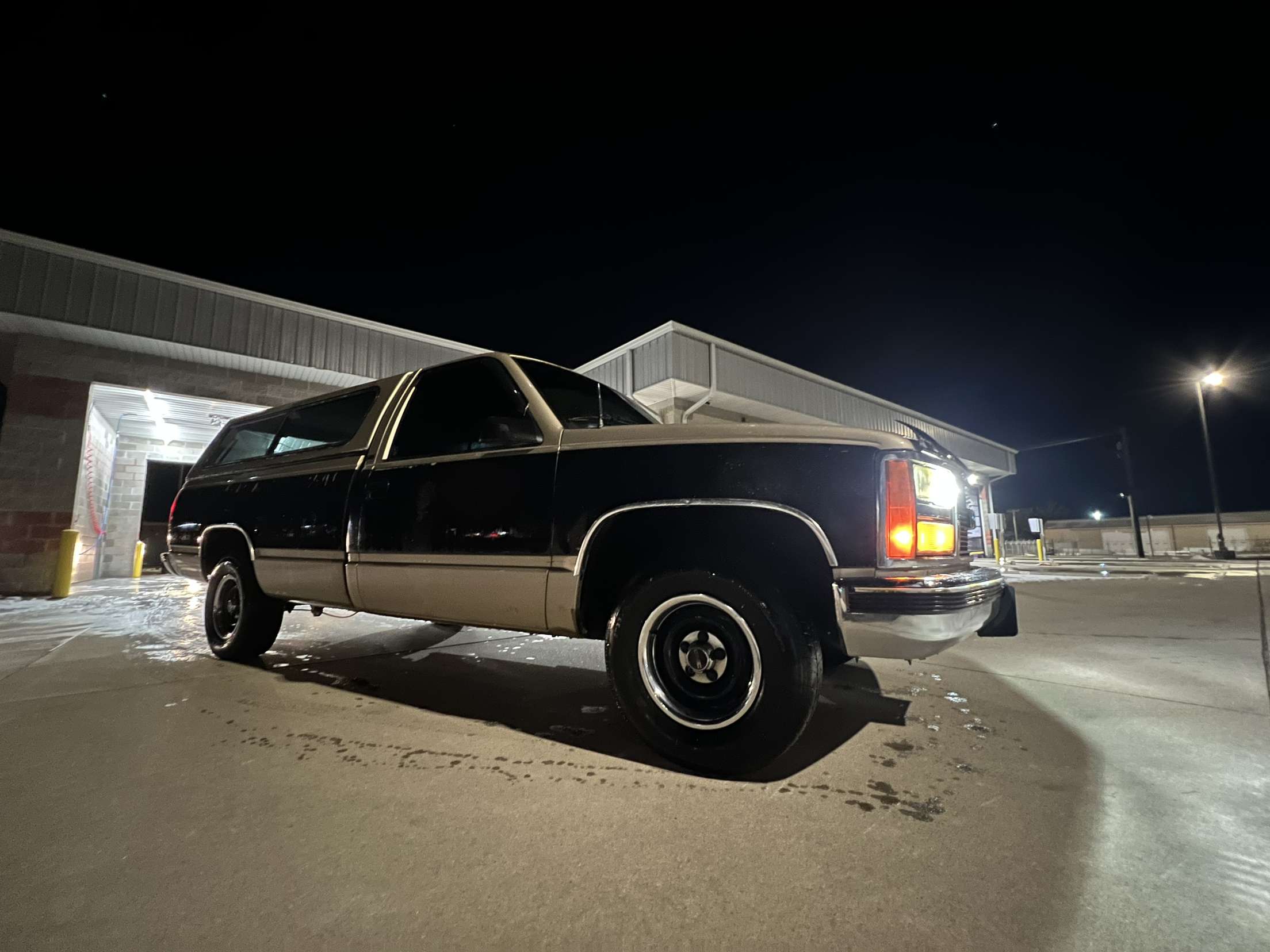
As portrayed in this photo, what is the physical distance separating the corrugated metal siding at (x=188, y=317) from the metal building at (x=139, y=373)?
0.02 meters

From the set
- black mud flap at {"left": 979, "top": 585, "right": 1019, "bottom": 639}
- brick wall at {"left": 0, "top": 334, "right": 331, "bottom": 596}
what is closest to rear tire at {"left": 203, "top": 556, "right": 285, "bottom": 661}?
black mud flap at {"left": 979, "top": 585, "right": 1019, "bottom": 639}

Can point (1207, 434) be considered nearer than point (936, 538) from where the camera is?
No

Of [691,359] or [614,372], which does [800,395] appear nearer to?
[691,359]

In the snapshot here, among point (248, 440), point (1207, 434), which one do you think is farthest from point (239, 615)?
point (1207, 434)

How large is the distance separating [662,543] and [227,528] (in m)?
3.63

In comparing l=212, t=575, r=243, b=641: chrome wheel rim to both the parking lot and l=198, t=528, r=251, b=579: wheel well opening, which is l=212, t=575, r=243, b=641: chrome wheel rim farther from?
the parking lot

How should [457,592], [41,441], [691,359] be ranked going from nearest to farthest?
1. [457,592]
2. [41,441]
3. [691,359]

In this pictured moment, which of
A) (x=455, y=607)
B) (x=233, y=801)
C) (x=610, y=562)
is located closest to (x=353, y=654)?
(x=455, y=607)

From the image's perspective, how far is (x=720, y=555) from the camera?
2.34 m

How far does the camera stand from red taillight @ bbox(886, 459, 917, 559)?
216 centimetres

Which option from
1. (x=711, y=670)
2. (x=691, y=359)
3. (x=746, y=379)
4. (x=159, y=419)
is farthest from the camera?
(x=746, y=379)

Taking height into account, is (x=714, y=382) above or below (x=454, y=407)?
above

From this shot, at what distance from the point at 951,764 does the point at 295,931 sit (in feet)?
7.63

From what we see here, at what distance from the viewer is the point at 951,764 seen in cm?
228
